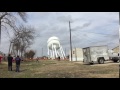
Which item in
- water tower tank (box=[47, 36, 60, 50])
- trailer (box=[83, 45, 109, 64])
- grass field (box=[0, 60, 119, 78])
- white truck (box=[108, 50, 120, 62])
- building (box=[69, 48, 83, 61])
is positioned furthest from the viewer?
water tower tank (box=[47, 36, 60, 50])

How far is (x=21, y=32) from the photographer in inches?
1688

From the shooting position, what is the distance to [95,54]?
36.1 m

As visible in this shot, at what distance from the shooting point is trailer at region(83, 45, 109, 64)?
1415 inches

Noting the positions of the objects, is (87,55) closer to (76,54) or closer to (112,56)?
(112,56)

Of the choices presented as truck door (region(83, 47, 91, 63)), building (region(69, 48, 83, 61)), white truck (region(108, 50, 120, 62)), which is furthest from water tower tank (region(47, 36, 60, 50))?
truck door (region(83, 47, 91, 63))

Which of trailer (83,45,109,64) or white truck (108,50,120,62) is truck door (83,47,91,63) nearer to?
trailer (83,45,109,64)

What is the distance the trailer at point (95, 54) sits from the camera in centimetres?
3594

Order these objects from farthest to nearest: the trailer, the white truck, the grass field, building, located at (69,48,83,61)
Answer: building, located at (69,48,83,61), the white truck, the trailer, the grass field

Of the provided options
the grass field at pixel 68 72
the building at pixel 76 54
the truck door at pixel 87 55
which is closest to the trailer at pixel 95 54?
the truck door at pixel 87 55

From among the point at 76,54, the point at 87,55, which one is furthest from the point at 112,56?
the point at 76,54
